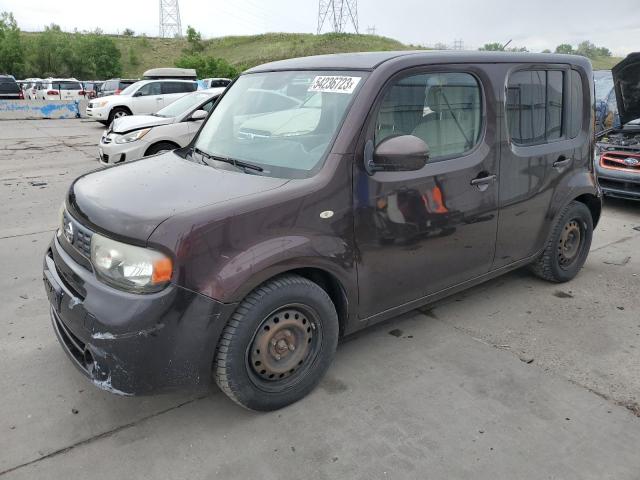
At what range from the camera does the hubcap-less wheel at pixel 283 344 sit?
2691 mm

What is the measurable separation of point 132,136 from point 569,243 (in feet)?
23.1

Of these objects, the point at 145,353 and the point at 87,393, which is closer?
the point at 145,353

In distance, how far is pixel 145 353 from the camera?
2377mm

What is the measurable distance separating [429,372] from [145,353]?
67.6 inches

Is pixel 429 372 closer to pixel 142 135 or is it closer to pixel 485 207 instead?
pixel 485 207

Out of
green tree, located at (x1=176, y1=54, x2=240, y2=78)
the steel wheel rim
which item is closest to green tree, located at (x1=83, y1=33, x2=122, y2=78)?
green tree, located at (x1=176, y1=54, x2=240, y2=78)

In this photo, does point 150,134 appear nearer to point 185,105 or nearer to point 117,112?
point 185,105

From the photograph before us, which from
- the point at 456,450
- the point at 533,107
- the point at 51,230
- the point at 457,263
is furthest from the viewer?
the point at 51,230

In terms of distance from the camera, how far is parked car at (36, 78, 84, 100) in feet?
93.1

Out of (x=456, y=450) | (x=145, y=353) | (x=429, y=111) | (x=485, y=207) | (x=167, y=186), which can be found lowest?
(x=456, y=450)

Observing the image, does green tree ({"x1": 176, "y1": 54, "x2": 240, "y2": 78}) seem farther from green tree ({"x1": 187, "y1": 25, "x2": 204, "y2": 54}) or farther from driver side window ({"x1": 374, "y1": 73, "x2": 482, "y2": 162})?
driver side window ({"x1": 374, "y1": 73, "x2": 482, "y2": 162})

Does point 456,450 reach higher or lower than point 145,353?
Answer: lower

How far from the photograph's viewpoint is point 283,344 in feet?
9.12

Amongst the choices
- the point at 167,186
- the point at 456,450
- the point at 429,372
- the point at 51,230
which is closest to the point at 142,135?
the point at 51,230
